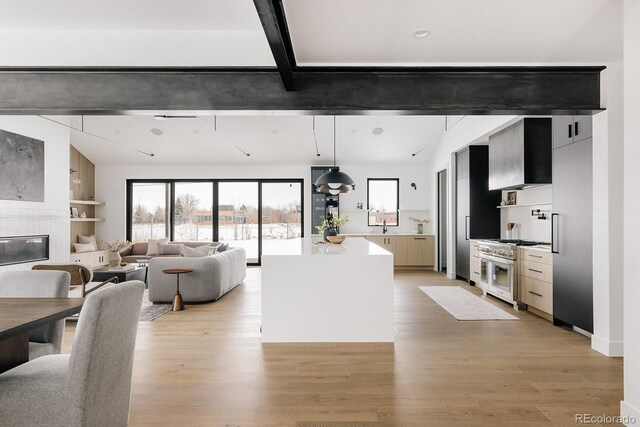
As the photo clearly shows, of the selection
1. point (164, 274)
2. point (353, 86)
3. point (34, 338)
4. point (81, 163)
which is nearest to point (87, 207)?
point (81, 163)

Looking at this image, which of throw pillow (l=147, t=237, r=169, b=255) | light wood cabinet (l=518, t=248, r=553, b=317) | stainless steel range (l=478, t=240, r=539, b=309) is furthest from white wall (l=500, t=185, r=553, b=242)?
throw pillow (l=147, t=237, r=169, b=255)

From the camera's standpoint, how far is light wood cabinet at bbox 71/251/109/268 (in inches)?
322

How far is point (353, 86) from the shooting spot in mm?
3146

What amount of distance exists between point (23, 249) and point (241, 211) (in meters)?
4.50

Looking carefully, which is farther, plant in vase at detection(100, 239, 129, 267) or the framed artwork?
plant in vase at detection(100, 239, 129, 267)

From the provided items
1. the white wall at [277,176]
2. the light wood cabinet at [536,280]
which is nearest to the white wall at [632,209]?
the light wood cabinet at [536,280]

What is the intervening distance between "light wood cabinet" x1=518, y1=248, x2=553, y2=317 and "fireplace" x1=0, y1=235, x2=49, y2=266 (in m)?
8.09

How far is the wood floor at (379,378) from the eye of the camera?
233 centimetres

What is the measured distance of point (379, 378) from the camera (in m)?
2.85

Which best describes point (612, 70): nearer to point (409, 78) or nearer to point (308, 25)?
point (409, 78)

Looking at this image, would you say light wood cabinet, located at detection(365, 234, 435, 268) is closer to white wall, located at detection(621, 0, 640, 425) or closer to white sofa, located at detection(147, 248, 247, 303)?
white sofa, located at detection(147, 248, 247, 303)

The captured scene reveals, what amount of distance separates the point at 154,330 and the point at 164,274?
4.86 feet

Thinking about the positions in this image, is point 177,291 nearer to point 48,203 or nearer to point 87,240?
point 48,203

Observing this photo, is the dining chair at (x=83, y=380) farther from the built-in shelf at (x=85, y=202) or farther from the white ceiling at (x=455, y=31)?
the built-in shelf at (x=85, y=202)
